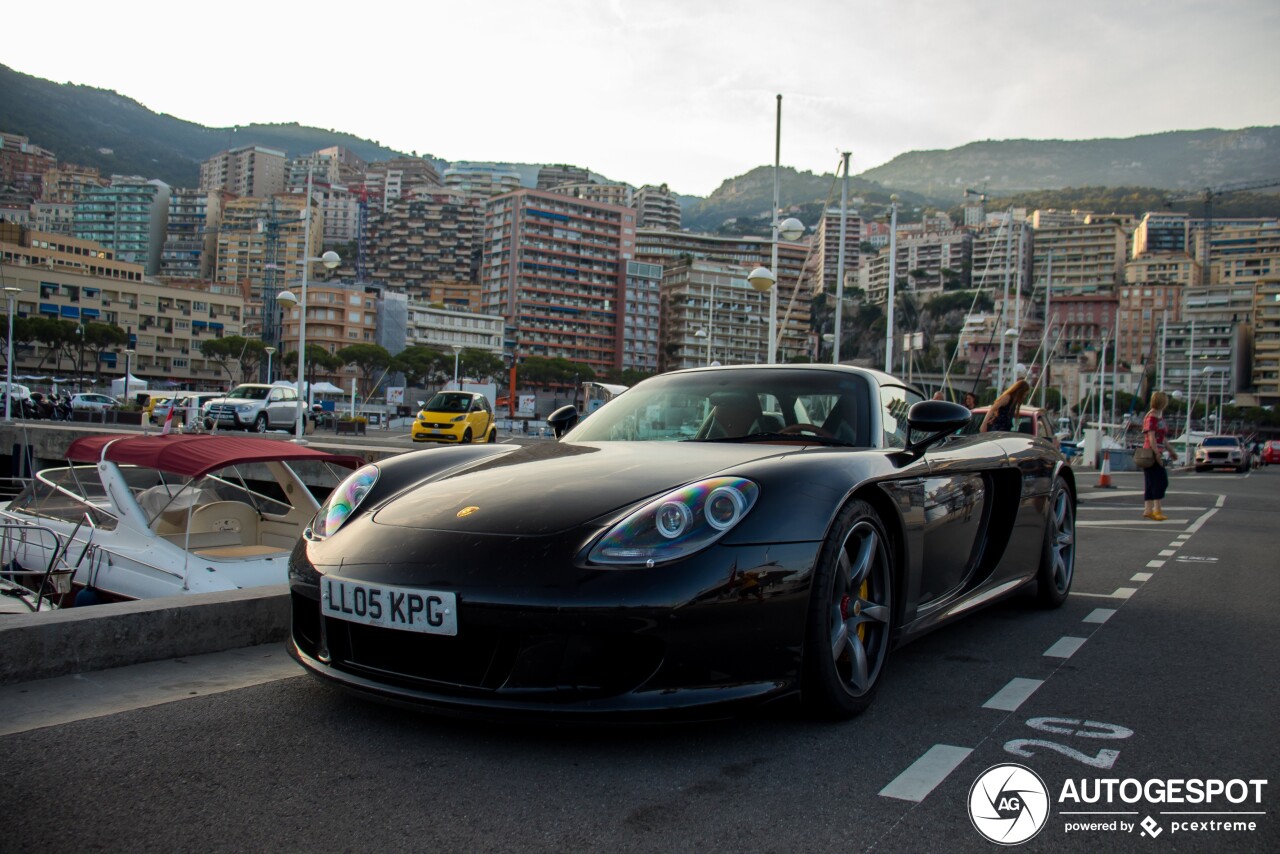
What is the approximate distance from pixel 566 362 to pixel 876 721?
115391mm

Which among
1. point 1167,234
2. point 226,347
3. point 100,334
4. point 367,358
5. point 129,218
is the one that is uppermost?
point 1167,234

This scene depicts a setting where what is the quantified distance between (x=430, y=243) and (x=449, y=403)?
524 ft

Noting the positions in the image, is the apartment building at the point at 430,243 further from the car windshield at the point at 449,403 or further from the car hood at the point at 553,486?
the car hood at the point at 553,486

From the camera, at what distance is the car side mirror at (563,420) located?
451cm

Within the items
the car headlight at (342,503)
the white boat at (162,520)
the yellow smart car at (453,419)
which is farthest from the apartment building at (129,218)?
the car headlight at (342,503)

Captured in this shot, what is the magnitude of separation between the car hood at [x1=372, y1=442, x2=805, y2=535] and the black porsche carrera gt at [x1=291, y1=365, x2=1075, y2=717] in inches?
0.4

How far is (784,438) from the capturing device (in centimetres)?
362

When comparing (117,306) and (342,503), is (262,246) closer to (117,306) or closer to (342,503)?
(117,306)

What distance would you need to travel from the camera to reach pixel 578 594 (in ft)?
7.97

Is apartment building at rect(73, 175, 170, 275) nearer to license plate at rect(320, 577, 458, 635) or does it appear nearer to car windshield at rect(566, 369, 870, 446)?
car windshield at rect(566, 369, 870, 446)

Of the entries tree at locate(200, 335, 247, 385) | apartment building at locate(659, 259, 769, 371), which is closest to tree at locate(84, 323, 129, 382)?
tree at locate(200, 335, 247, 385)

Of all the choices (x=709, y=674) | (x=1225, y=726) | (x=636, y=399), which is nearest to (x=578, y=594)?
(x=709, y=674)

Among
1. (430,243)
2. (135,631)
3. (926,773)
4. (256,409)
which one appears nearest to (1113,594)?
(926,773)

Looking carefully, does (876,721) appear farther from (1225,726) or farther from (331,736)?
(331,736)
